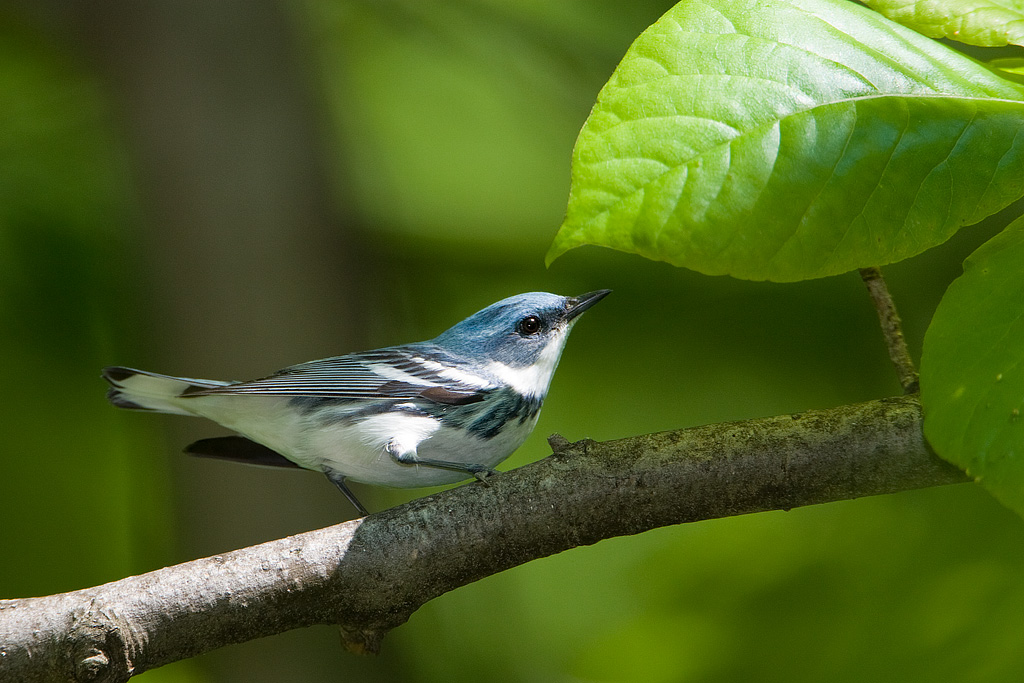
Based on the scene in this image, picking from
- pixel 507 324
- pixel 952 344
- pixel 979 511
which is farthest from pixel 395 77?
pixel 952 344

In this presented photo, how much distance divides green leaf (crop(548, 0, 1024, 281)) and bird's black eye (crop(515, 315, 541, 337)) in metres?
1.29

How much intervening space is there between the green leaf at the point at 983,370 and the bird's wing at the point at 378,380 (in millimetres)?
1130

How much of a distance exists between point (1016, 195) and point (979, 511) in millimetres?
1221

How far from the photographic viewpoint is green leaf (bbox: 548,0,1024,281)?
3.16 ft

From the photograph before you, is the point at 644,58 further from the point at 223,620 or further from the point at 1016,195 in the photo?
the point at 223,620

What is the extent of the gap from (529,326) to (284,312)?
106 cm

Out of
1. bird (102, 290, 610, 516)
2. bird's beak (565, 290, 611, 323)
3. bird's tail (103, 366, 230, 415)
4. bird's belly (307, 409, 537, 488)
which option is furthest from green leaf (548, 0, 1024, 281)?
bird's tail (103, 366, 230, 415)

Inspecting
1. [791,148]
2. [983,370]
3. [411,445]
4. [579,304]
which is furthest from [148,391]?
[983,370]

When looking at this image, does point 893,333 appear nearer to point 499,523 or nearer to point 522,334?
point 499,523

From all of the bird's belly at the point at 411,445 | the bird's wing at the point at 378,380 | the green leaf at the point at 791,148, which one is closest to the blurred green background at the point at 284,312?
the bird's belly at the point at 411,445

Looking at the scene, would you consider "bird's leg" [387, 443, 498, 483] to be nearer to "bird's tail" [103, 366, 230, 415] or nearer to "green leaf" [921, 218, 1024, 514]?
"bird's tail" [103, 366, 230, 415]

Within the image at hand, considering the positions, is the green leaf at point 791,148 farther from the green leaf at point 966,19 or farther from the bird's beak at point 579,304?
the bird's beak at point 579,304

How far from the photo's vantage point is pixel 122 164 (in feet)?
10.3

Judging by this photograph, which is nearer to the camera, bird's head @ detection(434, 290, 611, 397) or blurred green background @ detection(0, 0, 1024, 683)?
bird's head @ detection(434, 290, 611, 397)
